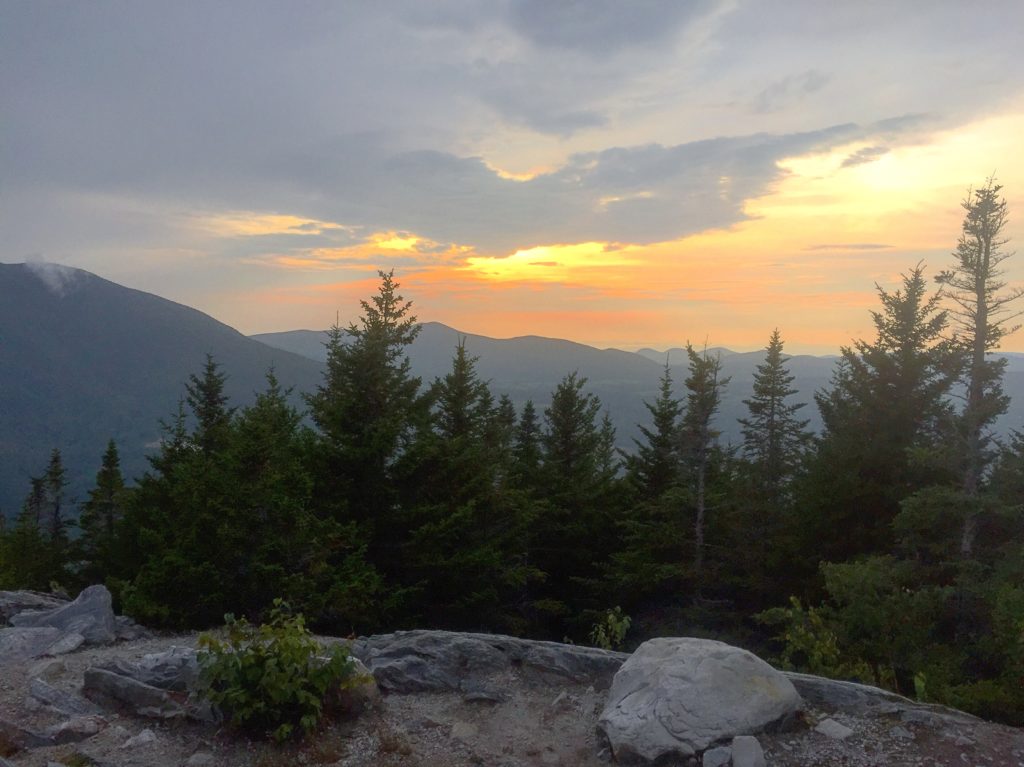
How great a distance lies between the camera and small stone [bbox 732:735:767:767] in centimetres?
617

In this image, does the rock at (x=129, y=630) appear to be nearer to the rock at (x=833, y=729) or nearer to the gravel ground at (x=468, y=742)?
the gravel ground at (x=468, y=742)

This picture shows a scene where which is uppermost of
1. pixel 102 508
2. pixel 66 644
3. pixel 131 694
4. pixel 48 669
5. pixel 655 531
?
pixel 131 694

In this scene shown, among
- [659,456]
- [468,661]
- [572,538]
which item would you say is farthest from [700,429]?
[468,661]

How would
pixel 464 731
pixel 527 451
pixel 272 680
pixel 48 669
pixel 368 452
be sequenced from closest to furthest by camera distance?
1. pixel 272 680
2. pixel 464 731
3. pixel 48 669
4. pixel 368 452
5. pixel 527 451

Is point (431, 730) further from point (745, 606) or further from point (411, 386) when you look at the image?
point (745, 606)

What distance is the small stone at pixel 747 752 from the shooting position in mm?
6169

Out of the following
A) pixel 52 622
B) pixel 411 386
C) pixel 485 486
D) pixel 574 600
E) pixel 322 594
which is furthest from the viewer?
pixel 574 600

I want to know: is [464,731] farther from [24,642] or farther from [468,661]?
[24,642]

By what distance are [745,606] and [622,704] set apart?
54.5 feet

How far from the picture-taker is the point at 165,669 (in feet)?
26.2

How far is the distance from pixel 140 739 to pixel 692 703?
18.7 ft

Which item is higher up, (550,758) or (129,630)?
(550,758)

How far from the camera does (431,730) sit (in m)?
7.52

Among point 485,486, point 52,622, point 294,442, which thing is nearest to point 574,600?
point 485,486
